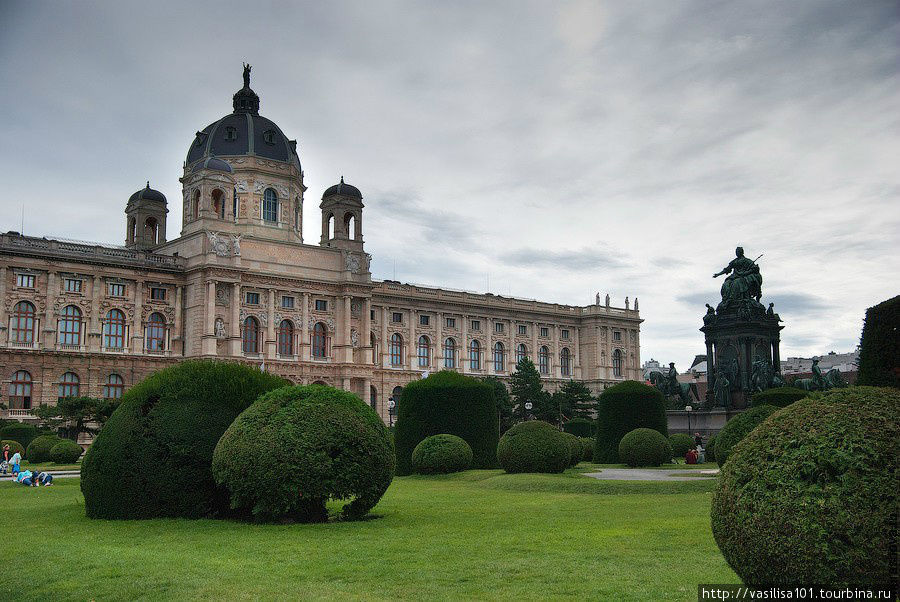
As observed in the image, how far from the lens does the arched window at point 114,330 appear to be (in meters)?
59.7

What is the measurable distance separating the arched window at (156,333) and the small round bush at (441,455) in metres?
40.9

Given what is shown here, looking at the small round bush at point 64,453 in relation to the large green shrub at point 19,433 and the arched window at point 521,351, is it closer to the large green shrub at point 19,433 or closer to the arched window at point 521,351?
the large green shrub at point 19,433

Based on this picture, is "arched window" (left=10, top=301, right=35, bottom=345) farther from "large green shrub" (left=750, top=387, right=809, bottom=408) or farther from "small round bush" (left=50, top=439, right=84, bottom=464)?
"large green shrub" (left=750, top=387, right=809, bottom=408)

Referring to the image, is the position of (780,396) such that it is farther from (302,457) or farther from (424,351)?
(424,351)

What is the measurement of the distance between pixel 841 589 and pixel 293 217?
227ft

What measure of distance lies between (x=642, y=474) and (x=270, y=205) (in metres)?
53.5

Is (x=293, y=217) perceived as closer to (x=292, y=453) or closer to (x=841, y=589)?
(x=292, y=453)

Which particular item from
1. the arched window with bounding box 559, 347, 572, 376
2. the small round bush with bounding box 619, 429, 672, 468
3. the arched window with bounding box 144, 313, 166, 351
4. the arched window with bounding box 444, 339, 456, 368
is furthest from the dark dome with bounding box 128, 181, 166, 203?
the small round bush with bounding box 619, 429, 672, 468

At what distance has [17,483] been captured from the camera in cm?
2480

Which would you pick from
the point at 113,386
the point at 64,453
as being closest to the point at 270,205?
the point at 113,386

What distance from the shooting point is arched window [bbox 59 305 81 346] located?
5788cm

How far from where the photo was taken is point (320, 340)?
6856 centimetres

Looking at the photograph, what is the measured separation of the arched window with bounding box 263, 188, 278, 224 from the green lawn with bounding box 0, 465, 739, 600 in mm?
56724

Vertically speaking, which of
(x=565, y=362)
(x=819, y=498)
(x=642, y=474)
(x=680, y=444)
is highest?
(x=565, y=362)
